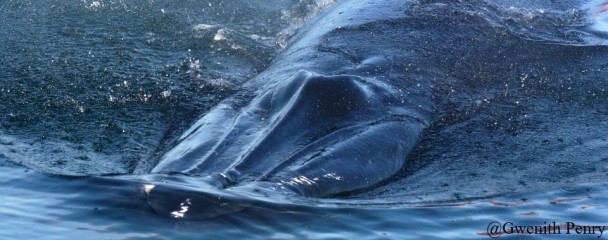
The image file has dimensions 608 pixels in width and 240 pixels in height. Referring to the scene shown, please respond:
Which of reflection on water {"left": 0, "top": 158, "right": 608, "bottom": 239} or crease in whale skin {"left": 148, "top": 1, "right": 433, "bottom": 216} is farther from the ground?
crease in whale skin {"left": 148, "top": 1, "right": 433, "bottom": 216}

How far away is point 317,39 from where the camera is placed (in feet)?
44.0

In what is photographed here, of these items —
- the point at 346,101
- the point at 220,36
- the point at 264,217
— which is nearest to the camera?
the point at 264,217

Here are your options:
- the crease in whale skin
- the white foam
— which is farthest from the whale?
the white foam

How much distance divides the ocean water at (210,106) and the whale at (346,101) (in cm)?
14

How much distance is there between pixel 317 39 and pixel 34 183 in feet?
19.8

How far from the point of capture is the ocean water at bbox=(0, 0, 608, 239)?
24.9 feet

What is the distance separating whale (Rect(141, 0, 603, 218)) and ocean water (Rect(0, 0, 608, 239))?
14 centimetres

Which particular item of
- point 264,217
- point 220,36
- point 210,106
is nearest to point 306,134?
point 210,106

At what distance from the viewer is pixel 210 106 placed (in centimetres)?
1112

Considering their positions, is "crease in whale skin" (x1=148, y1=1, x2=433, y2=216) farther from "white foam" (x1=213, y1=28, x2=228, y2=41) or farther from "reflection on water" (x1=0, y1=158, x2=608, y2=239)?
"white foam" (x1=213, y1=28, x2=228, y2=41)

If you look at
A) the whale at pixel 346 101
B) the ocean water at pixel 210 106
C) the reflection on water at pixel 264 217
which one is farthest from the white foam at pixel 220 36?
the reflection on water at pixel 264 217

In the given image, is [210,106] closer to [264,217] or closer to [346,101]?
[346,101]

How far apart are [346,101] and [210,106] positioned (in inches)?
72.5

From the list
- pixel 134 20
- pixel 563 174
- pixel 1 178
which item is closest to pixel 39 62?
pixel 134 20
